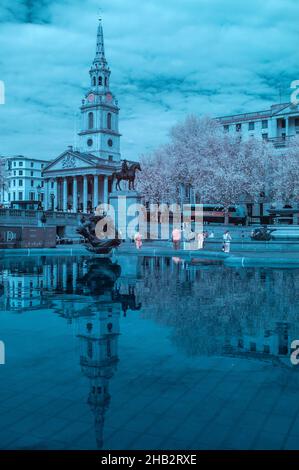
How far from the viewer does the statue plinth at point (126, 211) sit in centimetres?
3909

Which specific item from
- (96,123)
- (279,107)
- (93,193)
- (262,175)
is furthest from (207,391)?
(96,123)

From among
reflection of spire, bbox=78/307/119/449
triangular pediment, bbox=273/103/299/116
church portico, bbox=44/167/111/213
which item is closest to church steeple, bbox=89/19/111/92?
church portico, bbox=44/167/111/213

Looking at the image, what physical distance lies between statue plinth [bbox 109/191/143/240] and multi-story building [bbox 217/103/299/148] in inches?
1713

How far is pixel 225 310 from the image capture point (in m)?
9.95

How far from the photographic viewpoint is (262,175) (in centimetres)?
5822

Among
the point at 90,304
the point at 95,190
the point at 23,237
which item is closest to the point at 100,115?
the point at 95,190

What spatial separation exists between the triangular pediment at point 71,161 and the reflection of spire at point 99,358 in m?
92.9

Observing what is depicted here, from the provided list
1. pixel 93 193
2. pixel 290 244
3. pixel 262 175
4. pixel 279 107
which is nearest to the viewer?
pixel 290 244

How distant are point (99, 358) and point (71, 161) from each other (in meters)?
101

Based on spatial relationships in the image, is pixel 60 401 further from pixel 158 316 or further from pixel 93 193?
pixel 93 193

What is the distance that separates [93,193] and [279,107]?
4567cm

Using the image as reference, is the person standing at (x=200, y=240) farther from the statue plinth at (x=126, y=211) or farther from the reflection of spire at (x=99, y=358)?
the reflection of spire at (x=99, y=358)

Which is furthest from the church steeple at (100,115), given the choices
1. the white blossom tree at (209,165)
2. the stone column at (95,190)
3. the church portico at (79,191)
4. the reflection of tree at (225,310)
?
the reflection of tree at (225,310)

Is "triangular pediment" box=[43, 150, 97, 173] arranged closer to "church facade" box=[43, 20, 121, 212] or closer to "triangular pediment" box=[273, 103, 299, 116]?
"church facade" box=[43, 20, 121, 212]
